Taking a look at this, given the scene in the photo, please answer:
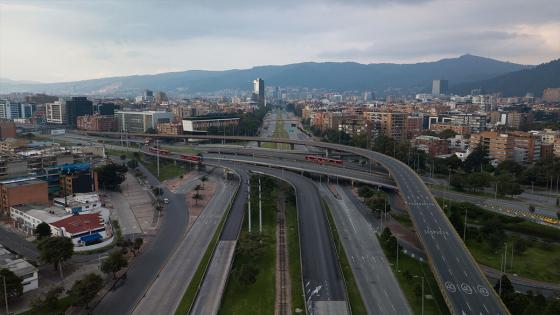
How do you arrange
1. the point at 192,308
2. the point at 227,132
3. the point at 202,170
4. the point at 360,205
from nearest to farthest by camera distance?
the point at 192,308
the point at 360,205
the point at 202,170
the point at 227,132

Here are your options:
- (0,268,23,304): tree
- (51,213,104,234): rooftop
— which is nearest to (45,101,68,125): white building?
(51,213,104,234): rooftop

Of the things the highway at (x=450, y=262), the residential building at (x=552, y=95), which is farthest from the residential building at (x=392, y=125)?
the residential building at (x=552, y=95)

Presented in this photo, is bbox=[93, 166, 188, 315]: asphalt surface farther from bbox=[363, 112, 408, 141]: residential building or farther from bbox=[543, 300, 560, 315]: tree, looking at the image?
bbox=[363, 112, 408, 141]: residential building

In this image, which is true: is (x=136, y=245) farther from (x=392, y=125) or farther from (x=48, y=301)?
(x=392, y=125)

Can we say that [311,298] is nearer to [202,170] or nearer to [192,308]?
[192,308]

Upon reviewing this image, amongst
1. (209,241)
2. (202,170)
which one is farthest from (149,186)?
(209,241)

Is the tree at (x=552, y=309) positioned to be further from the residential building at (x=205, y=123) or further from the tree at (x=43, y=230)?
the residential building at (x=205, y=123)
